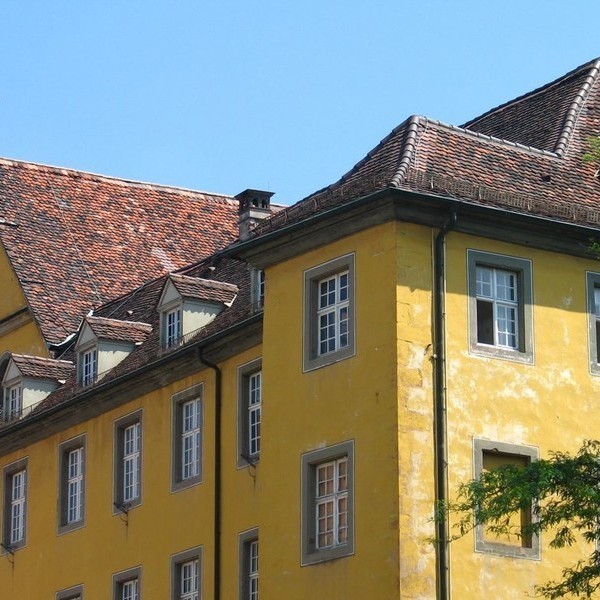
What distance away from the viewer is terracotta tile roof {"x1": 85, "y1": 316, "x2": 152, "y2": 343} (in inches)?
1971

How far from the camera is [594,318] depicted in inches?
1607

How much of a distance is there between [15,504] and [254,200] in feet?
29.1

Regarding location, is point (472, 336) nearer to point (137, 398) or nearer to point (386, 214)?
point (386, 214)

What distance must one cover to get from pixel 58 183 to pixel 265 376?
22546 millimetres

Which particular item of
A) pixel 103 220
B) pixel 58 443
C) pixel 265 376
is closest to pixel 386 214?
pixel 265 376

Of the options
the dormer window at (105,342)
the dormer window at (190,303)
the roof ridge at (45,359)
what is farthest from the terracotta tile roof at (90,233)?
the dormer window at (190,303)

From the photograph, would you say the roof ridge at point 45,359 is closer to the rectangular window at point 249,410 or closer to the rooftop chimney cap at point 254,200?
the rooftop chimney cap at point 254,200

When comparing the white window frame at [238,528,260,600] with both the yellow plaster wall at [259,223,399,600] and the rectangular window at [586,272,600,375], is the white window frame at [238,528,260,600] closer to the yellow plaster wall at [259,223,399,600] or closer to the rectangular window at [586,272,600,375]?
the yellow plaster wall at [259,223,399,600]

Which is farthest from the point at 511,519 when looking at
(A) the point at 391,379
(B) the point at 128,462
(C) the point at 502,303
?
(B) the point at 128,462

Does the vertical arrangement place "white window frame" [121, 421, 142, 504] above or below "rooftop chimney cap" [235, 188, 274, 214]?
below

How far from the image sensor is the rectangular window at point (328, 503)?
127ft

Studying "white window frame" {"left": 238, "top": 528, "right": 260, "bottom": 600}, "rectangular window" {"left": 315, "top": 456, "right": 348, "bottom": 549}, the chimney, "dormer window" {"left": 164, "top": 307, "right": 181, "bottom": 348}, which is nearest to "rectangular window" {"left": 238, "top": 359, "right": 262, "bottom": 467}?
"white window frame" {"left": 238, "top": 528, "right": 260, "bottom": 600}

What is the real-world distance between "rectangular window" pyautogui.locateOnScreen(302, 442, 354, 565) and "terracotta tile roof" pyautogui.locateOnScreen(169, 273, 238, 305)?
27.6 feet

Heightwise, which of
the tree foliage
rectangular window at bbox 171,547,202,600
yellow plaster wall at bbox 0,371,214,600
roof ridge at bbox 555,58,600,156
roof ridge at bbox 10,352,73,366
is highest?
roof ridge at bbox 555,58,600,156
